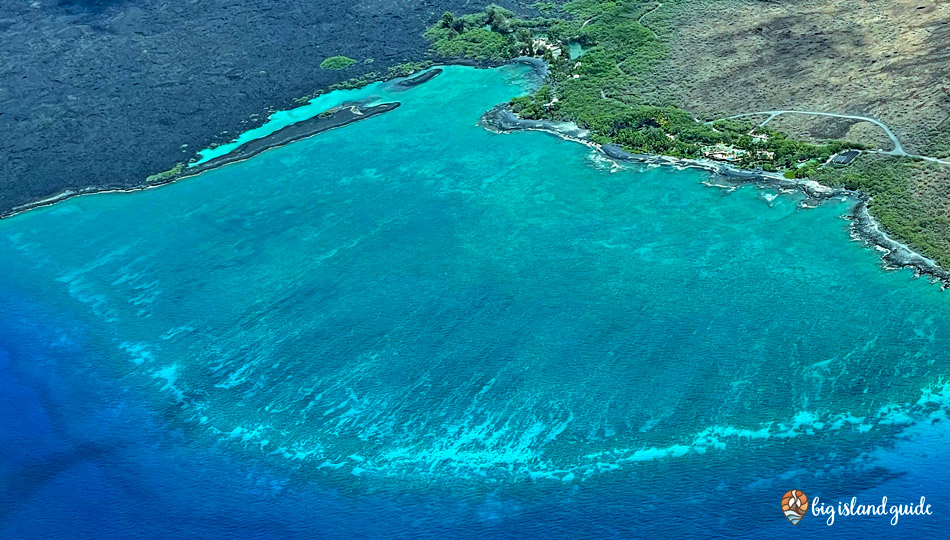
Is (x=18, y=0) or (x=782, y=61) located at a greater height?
(x=18, y=0)

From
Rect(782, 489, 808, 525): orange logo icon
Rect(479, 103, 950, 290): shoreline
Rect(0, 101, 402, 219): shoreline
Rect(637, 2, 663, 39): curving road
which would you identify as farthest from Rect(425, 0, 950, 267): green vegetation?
Rect(782, 489, 808, 525): orange logo icon

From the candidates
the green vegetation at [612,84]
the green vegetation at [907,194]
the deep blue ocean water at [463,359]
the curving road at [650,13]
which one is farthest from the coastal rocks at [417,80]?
the green vegetation at [907,194]

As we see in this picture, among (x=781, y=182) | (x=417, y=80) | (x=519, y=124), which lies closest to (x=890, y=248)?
(x=781, y=182)

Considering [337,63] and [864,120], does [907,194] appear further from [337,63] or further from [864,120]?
[337,63]

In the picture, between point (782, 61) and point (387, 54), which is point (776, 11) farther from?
point (387, 54)

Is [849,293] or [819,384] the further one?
[849,293]

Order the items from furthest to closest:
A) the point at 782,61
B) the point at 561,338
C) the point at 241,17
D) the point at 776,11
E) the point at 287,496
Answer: the point at 241,17 < the point at 776,11 < the point at 782,61 < the point at 561,338 < the point at 287,496

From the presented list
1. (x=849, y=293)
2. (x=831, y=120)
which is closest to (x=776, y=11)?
(x=831, y=120)
